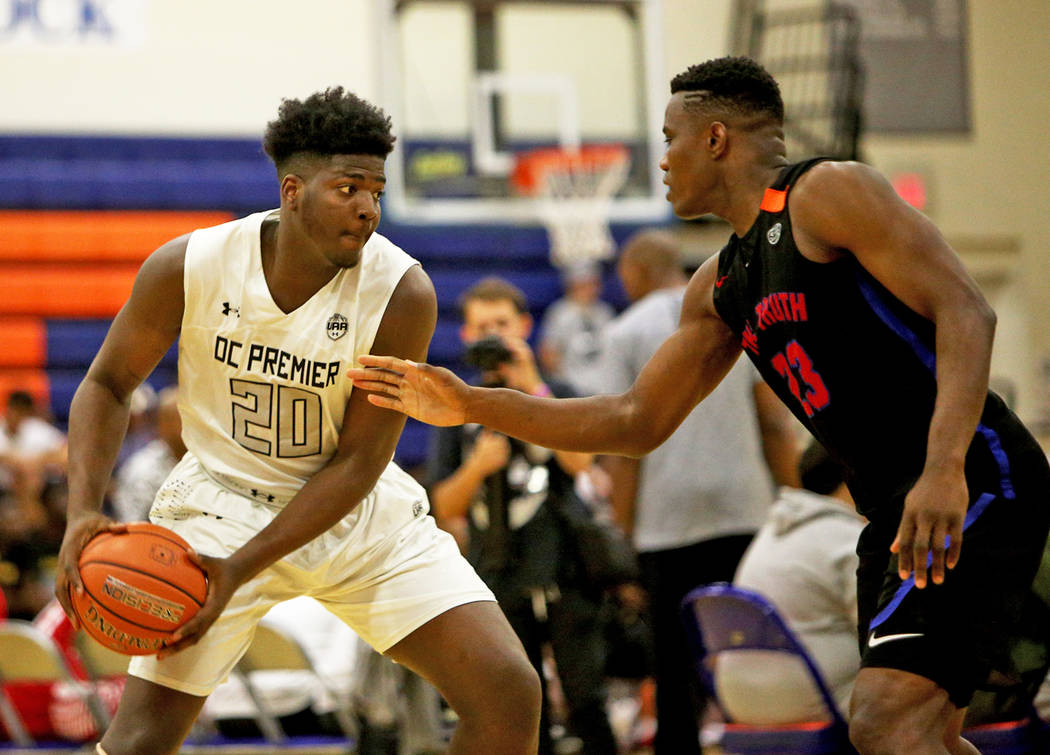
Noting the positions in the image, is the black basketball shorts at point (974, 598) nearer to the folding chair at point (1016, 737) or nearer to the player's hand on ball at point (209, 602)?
the folding chair at point (1016, 737)

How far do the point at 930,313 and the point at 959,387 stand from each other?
7.7 inches

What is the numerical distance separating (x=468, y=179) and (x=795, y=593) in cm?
870

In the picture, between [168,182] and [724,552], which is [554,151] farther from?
[724,552]

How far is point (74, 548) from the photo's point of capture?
3049 mm

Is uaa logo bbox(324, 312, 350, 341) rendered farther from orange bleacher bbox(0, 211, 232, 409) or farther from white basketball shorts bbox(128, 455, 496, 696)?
orange bleacher bbox(0, 211, 232, 409)

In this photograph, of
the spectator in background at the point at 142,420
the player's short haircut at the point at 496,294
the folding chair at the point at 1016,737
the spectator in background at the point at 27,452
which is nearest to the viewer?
the folding chair at the point at 1016,737

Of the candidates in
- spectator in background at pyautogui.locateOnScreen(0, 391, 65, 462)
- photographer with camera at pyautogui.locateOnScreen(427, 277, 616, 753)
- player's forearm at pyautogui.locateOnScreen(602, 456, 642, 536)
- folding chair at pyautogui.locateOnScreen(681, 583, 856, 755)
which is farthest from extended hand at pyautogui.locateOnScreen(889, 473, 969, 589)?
spectator in background at pyautogui.locateOnScreen(0, 391, 65, 462)

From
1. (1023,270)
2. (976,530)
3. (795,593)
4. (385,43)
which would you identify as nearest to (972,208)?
(1023,270)

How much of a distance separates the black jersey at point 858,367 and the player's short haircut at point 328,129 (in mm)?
950

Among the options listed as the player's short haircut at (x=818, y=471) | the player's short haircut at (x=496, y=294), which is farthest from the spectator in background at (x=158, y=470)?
the player's short haircut at (x=818, y=471)

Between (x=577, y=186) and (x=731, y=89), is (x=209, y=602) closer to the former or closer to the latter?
(x=731, y=89)

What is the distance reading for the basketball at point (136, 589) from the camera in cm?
295

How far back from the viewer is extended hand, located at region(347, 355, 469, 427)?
3064 mm

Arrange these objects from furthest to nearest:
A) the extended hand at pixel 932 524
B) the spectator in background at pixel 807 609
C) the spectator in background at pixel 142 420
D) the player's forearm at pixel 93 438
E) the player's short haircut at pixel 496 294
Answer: the spectator in background at pixel 142 420 → the player's short haircut at pixel 496 294 → the spectator in background at pixel 807 609 → the player's forearm at pixel 93 438 → the extended hand at pixel 932 524
